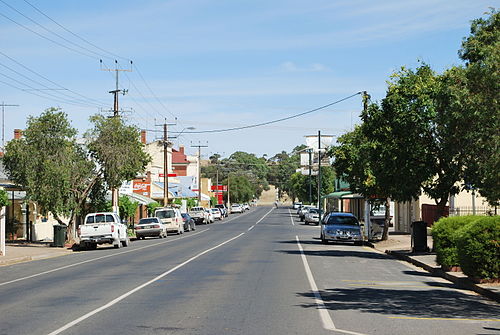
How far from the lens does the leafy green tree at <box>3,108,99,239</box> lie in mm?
37000

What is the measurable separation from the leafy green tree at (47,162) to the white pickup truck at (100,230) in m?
2.58

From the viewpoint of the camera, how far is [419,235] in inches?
1100

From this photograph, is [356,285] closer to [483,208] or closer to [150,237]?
[483,208]

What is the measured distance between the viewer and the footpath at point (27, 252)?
2828cm

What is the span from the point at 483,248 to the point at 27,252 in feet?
71.2

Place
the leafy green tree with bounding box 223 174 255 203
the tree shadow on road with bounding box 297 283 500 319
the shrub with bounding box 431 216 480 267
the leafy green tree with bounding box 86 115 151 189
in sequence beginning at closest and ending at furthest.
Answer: the tree shadow on road with bounding box 297 283 500 319 < the shrub with bounding box 431 216 480 267 < the leafy green tree with bounding box 86 115 151 189 < the leafy green tree with bounding box 223 174 255 203

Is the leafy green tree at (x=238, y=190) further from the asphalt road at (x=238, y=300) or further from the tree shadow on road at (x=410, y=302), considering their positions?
the tree shadow on road at (x=410, y=302)

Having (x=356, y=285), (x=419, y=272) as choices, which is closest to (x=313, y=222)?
(x=419, y=272)

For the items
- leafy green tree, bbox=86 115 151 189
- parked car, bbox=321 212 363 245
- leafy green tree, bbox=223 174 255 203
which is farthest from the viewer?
leafy green tree, bbox=223 174 255 203

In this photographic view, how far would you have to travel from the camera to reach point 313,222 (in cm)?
7206

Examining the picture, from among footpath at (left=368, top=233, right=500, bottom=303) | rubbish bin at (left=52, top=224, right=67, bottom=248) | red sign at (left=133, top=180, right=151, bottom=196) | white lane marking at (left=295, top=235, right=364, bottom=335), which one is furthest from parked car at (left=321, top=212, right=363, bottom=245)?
red sign at (left=133, top=180, right=151, bottom=196)

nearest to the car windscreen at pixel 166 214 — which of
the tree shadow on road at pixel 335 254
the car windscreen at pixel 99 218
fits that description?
the car windscreen at pixel 99 218

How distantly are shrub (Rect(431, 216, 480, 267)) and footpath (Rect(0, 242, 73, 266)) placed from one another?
1566cm

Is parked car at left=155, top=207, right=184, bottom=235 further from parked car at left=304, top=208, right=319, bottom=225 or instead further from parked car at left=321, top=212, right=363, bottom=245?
parked car at left=304, top=208, right=319, bottom=225
